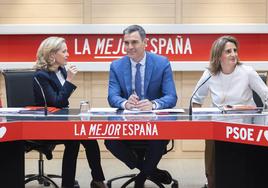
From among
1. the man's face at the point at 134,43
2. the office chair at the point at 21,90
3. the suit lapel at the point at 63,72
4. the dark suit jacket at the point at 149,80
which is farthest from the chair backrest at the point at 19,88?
the man's face at the point at 134,43

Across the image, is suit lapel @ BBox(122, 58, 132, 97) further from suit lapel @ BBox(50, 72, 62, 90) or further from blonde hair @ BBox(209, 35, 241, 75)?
blonde hair @ BBox(209, 35, 241, 75)

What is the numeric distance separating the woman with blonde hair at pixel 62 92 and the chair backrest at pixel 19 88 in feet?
1.25

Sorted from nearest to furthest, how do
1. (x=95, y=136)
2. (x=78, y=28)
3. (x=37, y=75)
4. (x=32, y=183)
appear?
(x=95, y=136) < (x=37, y=75) < (x=32, y=183) < (x=78, y=28)

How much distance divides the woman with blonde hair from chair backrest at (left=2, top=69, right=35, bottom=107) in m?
0.38

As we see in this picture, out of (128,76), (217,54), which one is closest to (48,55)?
(128,76)

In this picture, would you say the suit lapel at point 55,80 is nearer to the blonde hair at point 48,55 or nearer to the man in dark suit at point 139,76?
the blonde hair at point 48,55

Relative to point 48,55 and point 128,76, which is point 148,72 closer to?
point 128,76

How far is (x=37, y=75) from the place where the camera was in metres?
3.53

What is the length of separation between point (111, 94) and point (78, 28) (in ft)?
5.46

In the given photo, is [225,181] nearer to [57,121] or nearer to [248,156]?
[248,156]

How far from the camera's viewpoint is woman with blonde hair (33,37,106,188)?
11.3ft

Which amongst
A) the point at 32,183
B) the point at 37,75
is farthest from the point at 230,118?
the point at 32,183

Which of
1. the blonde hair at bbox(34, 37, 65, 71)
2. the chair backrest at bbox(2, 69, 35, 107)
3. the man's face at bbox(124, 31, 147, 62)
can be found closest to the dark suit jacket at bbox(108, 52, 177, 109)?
the man's face at bbox(124, 31, 147, 62)

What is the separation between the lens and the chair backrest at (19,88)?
3.91 metres
